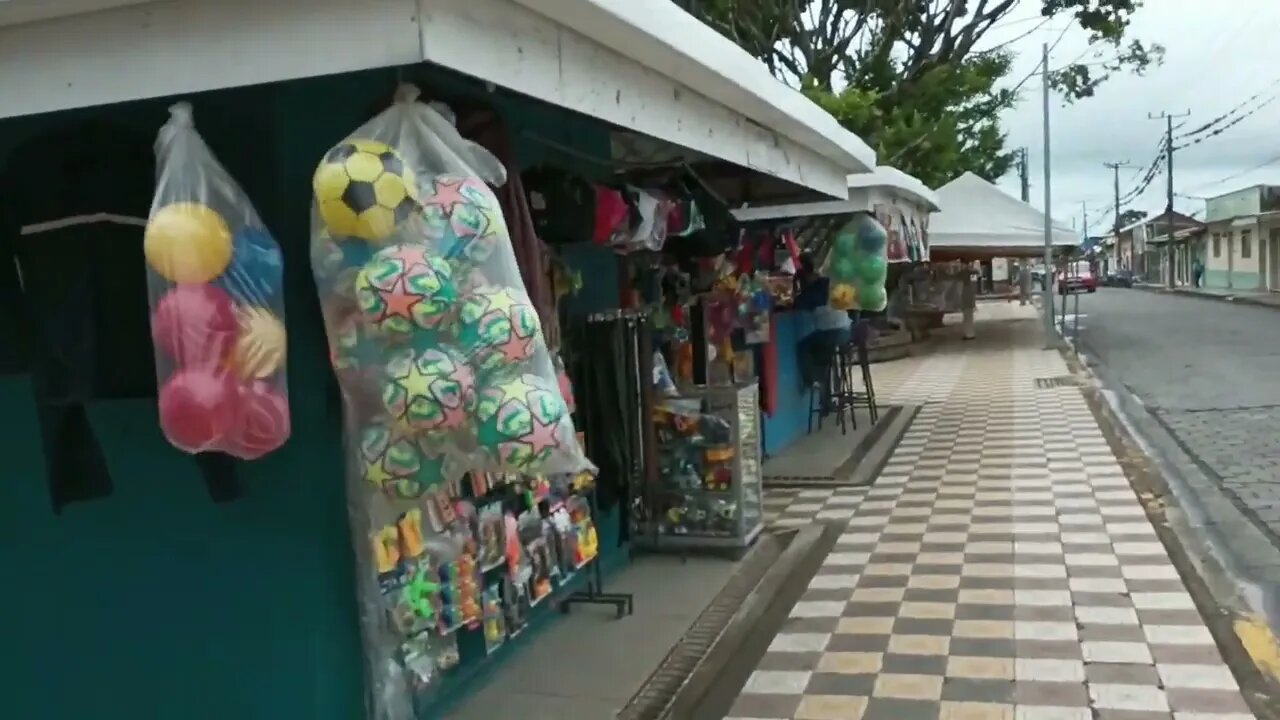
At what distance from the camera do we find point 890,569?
622cm

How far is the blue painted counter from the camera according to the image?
10086mm

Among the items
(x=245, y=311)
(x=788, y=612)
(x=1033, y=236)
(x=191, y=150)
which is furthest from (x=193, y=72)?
(x=1033, y=236)

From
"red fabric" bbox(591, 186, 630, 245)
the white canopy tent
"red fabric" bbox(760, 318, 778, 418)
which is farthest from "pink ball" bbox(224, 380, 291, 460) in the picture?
the white canopy tent

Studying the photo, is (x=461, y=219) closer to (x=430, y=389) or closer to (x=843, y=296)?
(x=430, y=389)

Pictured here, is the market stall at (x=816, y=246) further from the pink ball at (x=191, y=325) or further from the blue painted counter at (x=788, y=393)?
the pink ball at (x=191, y=325)

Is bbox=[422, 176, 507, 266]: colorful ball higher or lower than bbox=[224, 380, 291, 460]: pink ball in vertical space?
higher

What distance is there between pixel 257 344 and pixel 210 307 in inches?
6.0

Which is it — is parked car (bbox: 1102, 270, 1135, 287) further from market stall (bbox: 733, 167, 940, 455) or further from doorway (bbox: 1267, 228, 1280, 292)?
market stall (bbox: 733, 167, 940, 455)

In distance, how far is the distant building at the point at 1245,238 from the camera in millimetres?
36312

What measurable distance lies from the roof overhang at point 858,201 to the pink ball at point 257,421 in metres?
5.46

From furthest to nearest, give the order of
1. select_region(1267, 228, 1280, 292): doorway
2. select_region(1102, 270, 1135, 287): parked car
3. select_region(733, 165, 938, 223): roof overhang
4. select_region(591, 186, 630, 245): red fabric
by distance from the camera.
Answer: select_region(1102, 270, 1135, 287): parked car < select_region(1267, 228, 1280, 292): doorway < select_region(733, 165, 938, 223): roof overhang < select_region(591, 186, 630, 245): red fabric

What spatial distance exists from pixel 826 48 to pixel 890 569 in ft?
40.5

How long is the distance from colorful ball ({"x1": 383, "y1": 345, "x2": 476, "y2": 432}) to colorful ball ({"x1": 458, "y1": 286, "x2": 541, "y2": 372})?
0.05 meters

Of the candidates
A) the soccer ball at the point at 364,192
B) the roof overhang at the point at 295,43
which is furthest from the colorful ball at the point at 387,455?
the roof overhang at the point at 295,43
